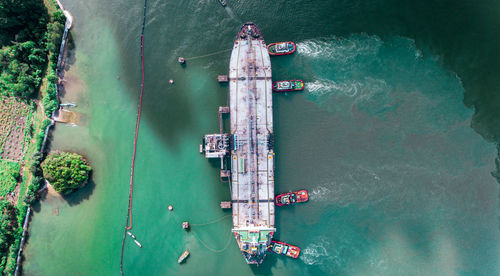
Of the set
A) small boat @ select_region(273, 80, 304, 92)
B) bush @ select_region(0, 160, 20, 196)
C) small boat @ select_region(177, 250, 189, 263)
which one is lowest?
small boat @ select_region(177, 250, 189, 263)

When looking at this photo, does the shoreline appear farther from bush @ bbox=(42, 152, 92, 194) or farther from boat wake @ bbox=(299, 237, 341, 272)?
boat wake @ bbox=(299, 237, 341, 272)

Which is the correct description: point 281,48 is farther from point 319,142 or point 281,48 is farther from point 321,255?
point 321,255

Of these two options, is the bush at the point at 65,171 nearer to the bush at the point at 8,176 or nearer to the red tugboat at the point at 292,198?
the bush at the point at 8,176

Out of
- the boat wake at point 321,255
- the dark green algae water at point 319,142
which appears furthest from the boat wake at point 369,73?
the boat wake at point 321,255

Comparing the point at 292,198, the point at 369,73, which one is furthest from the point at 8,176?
the point at 369,73

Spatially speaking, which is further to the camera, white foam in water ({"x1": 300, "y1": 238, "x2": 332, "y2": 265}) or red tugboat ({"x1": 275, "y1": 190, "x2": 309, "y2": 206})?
white foam in water ({"x1": 300, "y1": 238, "x2": 332, "y2": 265})

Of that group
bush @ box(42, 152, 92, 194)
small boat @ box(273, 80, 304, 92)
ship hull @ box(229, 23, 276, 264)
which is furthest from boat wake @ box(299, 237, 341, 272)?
bush @ box(42, 152, 92, 194)
